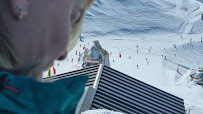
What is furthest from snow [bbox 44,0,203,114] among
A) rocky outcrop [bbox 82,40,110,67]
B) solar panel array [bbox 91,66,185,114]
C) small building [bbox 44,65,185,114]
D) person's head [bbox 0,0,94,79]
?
Result: person's head [bbox 0,0,94,79]

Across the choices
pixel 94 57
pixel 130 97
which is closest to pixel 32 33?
pixel 130 97

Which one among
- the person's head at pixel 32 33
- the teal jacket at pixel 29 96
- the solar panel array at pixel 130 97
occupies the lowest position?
the solar panel array at pixel 130 97

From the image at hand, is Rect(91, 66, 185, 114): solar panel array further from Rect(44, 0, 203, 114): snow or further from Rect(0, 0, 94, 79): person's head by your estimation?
Rect(0, 0, 94, 79): person's head

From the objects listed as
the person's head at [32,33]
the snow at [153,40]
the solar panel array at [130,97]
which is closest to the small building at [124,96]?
the solar panel array at [130,97]

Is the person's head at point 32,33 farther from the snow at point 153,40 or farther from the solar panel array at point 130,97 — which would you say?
the snow at point 153,40

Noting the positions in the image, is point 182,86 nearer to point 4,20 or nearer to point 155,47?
point 155,47

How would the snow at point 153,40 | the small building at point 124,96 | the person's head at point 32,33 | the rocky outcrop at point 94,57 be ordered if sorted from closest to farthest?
1. the person's head at point 32,33
2. the small building at point 124,96
3. the rocky outcrop at point 94,57
4. the snow at point 153,40

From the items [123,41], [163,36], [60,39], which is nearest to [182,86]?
[123,41]
